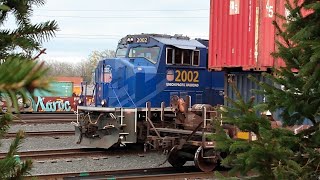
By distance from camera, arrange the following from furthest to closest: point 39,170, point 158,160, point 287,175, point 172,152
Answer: point 158,160
point 172,152
point 39,170
point 287,175

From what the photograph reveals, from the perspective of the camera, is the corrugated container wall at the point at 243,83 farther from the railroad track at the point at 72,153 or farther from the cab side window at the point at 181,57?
the railroad track at the point at 72,153

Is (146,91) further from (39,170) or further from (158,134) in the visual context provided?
(39,170)

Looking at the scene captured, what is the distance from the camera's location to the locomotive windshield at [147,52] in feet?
45.8

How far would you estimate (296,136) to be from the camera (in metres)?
3.71

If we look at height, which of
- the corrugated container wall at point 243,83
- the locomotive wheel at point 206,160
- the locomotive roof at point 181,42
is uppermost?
the locomotive roof at point 181,42

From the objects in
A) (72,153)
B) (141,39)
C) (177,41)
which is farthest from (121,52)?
(72,153)

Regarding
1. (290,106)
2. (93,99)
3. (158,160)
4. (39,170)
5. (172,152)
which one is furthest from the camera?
(93,99)

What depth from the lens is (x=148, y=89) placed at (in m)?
13.8

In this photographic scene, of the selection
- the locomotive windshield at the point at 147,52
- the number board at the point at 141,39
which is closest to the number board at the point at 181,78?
the locomotive windshield at the point at 147,52

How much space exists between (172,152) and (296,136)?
8.24 m

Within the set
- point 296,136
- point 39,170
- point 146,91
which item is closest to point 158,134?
point 146,91

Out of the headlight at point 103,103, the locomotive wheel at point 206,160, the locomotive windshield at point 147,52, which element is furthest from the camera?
the headlight at point 103,103

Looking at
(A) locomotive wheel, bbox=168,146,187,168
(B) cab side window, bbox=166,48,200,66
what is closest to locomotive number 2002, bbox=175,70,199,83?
(B) cab side window, bbox=166,48,200,66

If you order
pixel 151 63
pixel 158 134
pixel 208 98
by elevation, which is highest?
pixel 151 63
